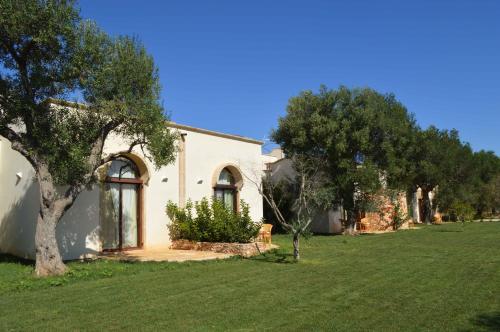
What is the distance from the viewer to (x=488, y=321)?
19.0ft

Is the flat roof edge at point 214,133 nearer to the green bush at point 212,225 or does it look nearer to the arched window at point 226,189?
the arched window at point 226,189

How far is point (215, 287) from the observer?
8.66 meters

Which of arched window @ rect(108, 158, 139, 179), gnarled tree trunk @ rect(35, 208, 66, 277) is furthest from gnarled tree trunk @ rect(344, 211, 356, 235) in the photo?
gnarled tree trunk @ rect(35, 208, 66, 277)

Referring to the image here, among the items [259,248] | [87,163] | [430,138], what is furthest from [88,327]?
[430,138]

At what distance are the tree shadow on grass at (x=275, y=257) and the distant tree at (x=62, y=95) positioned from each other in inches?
174

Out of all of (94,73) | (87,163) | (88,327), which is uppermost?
(94,73)

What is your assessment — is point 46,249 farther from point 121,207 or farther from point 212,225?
point 212,225

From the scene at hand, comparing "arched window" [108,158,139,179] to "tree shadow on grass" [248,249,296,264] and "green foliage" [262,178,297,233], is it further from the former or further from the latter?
"green foliage" [262,178,297,233]

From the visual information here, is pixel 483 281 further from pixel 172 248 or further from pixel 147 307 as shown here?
pixel 172 248

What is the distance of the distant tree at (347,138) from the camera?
72.3ft

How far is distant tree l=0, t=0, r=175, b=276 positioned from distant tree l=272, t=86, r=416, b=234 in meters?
12.4

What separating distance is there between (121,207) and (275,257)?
5905 millimetres

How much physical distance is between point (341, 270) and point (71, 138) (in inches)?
286

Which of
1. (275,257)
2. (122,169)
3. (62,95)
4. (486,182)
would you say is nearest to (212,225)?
(275,257)
